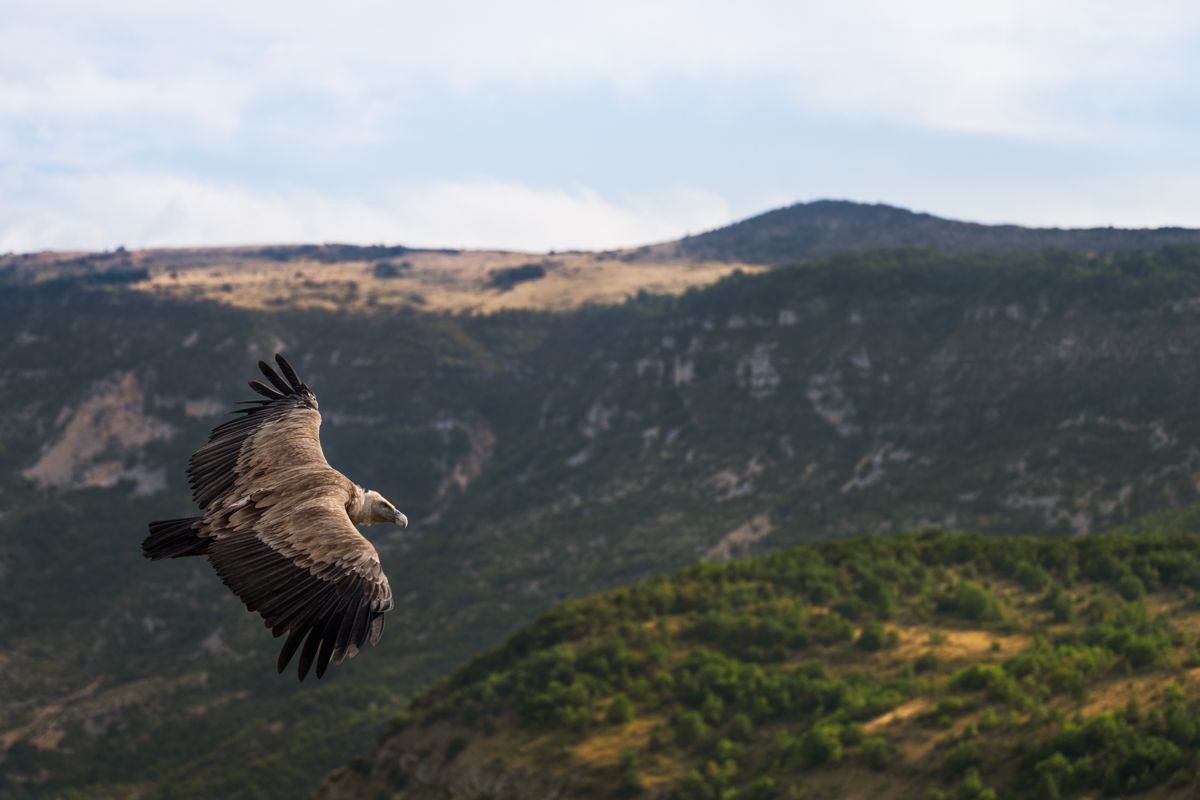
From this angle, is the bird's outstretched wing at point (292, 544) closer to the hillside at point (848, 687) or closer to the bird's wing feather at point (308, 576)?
the bird's wing feather at point (308, 576)

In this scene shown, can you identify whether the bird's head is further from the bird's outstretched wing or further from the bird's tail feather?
the bird's tail feather

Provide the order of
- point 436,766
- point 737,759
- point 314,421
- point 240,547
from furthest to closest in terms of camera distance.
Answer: point 436,766, point 737,759, point 314,421, point 240,547

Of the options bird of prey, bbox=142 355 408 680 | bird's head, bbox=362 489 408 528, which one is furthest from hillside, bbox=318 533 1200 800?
bird of prey, bbox=142 355 408 680

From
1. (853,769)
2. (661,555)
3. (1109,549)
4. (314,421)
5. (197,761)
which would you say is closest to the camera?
(314,421)

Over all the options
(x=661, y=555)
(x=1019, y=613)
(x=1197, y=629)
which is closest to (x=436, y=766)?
(x=1019, y=613)

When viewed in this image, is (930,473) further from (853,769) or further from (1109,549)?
(853,769)

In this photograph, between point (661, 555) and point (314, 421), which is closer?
point (314, 421)

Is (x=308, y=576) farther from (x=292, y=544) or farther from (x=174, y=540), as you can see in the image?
(x=174, y=540)
